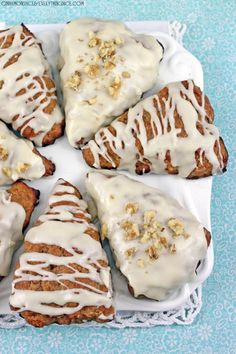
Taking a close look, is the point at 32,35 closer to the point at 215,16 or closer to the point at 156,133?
the point at 156,133

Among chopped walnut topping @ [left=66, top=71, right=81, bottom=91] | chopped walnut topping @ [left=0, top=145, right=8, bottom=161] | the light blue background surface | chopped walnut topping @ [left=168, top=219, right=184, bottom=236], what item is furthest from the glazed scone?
chopped walnut topping @ [left=168, top=219, right=184, bottom=236]

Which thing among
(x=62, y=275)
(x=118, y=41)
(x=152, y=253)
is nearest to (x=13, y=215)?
(x=62, y=275)

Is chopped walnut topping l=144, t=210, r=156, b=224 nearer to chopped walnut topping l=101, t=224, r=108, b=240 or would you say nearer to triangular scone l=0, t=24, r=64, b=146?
chopped walnut topping l=101, t=224, r=108, b=240

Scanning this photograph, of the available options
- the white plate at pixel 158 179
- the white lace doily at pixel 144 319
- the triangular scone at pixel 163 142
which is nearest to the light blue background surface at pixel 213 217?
the white lace doily at pixel 144 319

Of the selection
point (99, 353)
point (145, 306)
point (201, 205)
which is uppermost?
point (201, 205)

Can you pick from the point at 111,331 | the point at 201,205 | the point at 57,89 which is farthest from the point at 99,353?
the point at 57,89
